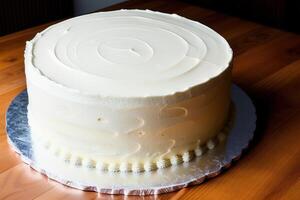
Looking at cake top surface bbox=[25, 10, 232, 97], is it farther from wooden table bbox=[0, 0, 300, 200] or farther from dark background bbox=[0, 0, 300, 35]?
dark background bbox=[0, 0, 300, 35]

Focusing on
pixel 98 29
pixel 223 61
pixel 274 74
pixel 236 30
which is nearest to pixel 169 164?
pixel 223 61

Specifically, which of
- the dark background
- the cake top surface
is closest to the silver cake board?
the cake top surface

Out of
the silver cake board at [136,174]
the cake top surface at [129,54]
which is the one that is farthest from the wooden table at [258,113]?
the cake top surface at [129,54]

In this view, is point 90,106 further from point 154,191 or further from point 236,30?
point 236,30

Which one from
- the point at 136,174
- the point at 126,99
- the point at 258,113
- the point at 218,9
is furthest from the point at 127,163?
the point at 218,9

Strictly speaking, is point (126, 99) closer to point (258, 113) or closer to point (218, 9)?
point (258, 113)

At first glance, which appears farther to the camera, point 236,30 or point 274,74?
point 236,30

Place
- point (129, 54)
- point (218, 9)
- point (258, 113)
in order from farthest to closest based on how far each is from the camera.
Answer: point (218, 9) < point (258, 113) < point (129, 54)
